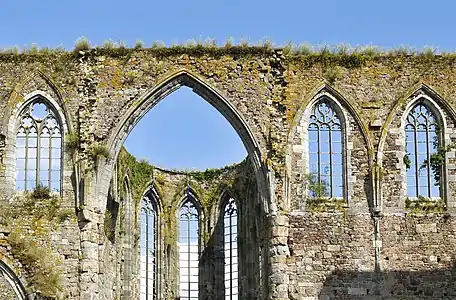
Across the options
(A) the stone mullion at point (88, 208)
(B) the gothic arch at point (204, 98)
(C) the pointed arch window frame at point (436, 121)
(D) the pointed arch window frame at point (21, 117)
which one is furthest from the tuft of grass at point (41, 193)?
(C) the pointed arch window frame at point (436, 121)

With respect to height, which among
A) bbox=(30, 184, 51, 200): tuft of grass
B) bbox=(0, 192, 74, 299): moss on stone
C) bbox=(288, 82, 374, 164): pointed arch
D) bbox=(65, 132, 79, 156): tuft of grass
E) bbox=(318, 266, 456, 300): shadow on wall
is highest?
bbox=(288, 82, 374, 164): pointed arch

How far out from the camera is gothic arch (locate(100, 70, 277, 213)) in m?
29.7

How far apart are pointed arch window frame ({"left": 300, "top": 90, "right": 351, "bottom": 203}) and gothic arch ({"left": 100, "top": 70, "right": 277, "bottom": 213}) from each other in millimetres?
1149

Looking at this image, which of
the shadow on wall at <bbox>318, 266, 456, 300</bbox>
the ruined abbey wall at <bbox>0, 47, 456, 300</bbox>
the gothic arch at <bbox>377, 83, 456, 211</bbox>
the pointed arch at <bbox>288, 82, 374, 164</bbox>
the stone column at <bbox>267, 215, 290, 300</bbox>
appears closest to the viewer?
the stone column at <bbox>267, 215, 290, 300</bbox>

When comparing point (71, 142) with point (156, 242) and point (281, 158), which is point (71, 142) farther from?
point (156, 242)

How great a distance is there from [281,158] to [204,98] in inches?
99.4

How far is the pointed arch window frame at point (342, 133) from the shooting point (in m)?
29.8

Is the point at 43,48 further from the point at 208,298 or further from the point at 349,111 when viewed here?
the point at 208,298

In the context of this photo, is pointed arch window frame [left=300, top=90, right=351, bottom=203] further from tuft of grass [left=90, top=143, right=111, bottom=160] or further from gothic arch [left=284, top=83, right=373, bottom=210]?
tuft of grass [left=90, top=143, right=111, bottom=160]

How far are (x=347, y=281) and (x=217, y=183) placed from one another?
9176 mm

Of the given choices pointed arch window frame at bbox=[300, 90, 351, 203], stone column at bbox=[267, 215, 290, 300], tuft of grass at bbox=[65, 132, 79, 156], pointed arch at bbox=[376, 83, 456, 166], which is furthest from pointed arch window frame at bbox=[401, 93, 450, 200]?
tuft of grass at bbox=[65, 132, 79, 156]

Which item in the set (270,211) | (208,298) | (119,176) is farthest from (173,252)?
(270,211)

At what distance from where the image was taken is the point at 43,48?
30.4 m

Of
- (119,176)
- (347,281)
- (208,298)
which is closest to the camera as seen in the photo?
(347,281)
